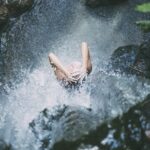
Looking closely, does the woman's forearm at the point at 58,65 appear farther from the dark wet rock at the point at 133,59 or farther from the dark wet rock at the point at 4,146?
the dark wet rock at the point at 4,146

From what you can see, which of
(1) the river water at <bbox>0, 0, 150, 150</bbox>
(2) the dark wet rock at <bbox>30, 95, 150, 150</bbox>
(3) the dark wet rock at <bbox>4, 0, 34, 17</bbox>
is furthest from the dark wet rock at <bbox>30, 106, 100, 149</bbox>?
(3) the dark wet rock at <bbox>4, 0, 34, 17</bbox>

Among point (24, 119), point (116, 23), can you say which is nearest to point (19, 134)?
point (24, 119)

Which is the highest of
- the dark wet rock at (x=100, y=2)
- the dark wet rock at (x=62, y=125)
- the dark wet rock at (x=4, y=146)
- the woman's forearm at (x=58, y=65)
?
the dark wet rock at (x=100, y=2)

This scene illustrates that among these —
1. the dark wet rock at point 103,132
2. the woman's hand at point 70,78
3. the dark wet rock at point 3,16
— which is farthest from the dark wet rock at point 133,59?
the dark wet rock at point 3,16

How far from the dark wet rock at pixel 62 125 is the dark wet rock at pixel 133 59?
148cm

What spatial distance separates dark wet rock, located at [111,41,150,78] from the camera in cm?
779

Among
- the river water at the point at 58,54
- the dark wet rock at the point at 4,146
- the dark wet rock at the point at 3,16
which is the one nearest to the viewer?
the dark wet rock at the point at 4,146

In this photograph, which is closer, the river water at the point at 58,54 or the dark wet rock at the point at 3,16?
the river water at the point at 58,54

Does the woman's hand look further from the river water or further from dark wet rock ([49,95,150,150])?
dark wet rock ([49,95,150,150])

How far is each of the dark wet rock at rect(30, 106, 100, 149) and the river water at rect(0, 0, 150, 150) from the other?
21cm

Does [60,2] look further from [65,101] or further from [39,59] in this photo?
[65,101]

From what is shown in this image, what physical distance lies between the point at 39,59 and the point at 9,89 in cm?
103

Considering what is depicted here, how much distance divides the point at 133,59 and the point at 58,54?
1841mm

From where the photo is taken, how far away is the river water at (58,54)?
7414 millimetres
